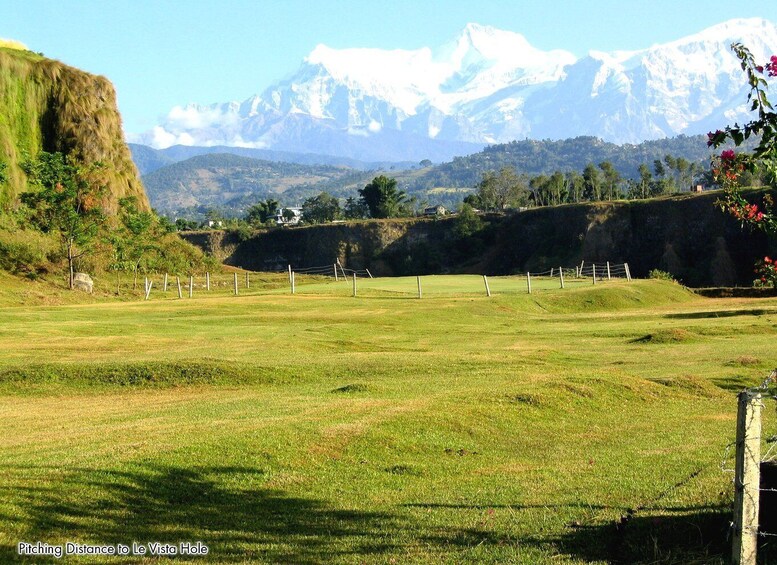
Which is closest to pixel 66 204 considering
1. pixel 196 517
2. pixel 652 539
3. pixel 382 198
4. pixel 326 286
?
pixel 326 286

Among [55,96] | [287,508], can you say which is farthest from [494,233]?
[287,508]

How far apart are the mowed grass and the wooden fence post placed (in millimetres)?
1183

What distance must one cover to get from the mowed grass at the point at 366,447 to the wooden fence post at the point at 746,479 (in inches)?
46.6

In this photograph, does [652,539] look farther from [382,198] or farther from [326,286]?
[382,198]

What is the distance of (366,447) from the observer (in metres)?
14.6

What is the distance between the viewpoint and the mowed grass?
33.0 ft

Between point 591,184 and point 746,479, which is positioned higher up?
point 591,184

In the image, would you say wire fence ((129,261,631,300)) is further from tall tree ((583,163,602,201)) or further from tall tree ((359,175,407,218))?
tall tree ((583,163,602,201))

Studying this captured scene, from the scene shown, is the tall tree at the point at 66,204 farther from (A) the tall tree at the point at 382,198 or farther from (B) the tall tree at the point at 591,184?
(B) the tall tree at the point at 591,184

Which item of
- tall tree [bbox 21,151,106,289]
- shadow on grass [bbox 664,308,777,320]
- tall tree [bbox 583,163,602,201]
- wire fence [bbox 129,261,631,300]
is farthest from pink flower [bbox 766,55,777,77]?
tall tree [bbox 583,163,602,201]

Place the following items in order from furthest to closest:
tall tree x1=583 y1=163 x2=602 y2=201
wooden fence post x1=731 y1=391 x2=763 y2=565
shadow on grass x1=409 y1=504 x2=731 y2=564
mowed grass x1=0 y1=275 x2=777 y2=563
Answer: tall tree x1=583 y1=163 x2=602 y2=201 < mowed grass x1=0 y1=275 x2=777 y2=563 < shadow on grass x1=409 y1=504 x2=731 y2=564 < wooden fence post x1=731 y1=391 x2=763 y2=565

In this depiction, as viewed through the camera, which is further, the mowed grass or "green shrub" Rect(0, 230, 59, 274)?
"green shrub" Rect(0, 230, 59, 274)

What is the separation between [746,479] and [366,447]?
747cm

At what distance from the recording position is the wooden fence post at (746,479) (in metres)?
8.14
